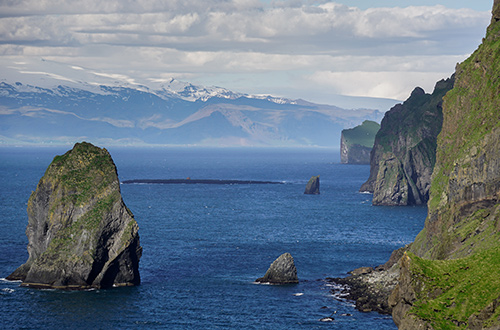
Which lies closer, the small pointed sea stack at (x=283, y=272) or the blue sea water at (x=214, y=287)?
the blue sea water at (x=214, y=287)

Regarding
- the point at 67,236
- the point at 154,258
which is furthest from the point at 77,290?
the point at 154,258

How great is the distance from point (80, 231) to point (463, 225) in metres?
58.5

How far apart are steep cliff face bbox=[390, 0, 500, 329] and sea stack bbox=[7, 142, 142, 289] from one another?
46.6m

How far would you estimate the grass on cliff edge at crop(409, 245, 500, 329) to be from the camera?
71.5m

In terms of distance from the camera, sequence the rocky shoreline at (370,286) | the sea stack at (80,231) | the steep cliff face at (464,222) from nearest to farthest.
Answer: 1. the steep cliff face at (464,222)
2. the rocky shoreline at (370,286)
3. the sea stack at (80,231)

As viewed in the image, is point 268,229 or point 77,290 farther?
point 268,229

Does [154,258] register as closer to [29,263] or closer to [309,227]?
[29,263]

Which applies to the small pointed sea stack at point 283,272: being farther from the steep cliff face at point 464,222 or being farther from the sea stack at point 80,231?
the sea stack at point 80,231

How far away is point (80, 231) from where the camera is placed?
4498 inches

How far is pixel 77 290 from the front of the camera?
366 feet

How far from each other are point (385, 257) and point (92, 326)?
68.6 metres

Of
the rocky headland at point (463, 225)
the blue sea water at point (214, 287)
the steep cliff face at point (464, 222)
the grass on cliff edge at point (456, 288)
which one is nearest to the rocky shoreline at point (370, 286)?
the rocky headland at point (463, 225)

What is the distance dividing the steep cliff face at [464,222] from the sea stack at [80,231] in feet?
153

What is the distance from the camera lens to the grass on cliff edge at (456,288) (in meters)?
71.5
